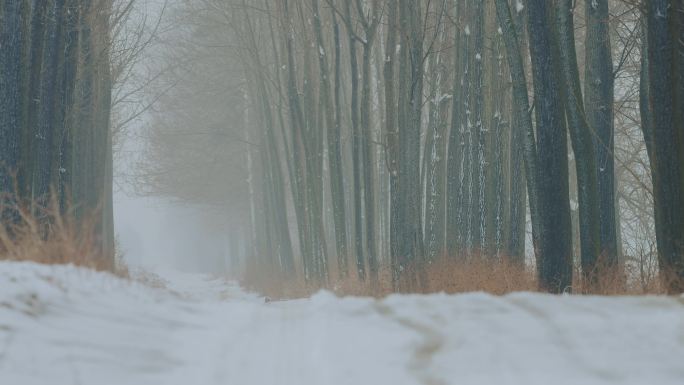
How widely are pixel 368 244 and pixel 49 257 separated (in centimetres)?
1000

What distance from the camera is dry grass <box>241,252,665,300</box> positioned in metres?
9.34

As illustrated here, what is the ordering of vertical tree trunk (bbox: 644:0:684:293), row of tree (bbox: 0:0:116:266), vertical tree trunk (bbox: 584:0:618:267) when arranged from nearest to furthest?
vertical tree trunk (bbox: 644:0:684:293), row of tree (bbox: 0:0:116:266), vertical tree trunk (bbox: 584:0:618:267)

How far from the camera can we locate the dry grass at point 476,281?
934 centimetres

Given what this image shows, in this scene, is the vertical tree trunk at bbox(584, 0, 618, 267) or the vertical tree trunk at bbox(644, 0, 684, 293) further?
the vertical tree trunk at bbox(584, 0, 618, 267)

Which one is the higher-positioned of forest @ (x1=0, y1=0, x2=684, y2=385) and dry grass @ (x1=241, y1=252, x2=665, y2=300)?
forest @ (x1=0, y1=0, x2=684, y2=385)

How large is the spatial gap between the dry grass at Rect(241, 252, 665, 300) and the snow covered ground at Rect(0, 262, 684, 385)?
332 centimetres

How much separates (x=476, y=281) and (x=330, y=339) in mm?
6115

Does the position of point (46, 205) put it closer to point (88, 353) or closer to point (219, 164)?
point (88, 353)

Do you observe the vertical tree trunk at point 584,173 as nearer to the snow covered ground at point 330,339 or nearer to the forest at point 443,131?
the forest at point 443,131

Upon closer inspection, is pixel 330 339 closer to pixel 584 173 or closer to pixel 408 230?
pixel 584 173

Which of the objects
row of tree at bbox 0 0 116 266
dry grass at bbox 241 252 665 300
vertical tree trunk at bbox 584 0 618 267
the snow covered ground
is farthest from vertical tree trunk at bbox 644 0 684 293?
row of tree at bbox 0 0 116 266

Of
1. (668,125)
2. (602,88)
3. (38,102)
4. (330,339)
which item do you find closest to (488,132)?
(602,88)

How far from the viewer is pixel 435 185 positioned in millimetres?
18125

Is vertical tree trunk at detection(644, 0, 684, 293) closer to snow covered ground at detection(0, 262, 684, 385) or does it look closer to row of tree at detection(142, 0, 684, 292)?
row of tree at detection(142, 0, 684, 292)
